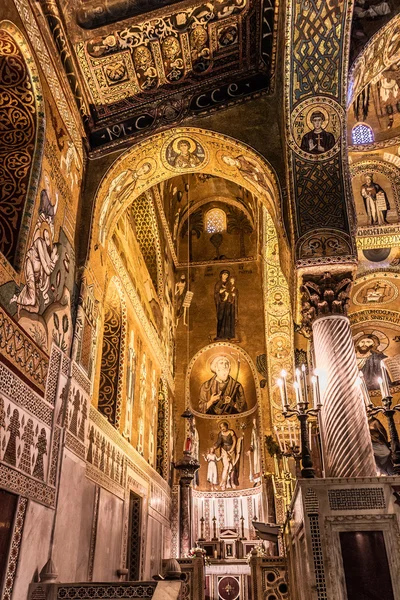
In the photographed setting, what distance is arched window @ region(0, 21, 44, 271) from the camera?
5965 mm

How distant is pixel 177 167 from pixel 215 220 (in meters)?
9.33

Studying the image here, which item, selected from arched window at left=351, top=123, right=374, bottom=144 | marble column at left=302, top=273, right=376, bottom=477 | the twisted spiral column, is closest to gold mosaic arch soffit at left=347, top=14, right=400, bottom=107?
arched window at left=351, top=123, right=374, bottom=144

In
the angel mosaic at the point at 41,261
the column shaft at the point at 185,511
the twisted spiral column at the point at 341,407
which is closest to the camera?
the angel mosaic at the point at 41,261

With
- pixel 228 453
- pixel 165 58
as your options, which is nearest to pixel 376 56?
pixel 165 58

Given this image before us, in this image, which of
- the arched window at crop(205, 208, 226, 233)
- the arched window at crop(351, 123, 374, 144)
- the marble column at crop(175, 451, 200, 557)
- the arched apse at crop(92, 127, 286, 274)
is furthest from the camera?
the arched window at crop(205, 208, 226, 233)

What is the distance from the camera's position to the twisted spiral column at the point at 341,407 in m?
6.09

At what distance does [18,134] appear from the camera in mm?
6512

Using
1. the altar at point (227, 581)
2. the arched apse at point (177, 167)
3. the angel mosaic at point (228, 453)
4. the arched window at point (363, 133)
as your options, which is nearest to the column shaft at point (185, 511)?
the altar at point (227, 581)

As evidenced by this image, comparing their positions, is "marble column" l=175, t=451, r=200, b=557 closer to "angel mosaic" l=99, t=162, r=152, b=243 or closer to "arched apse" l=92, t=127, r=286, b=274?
"arched apse" l=92, t=127, r=286, b=274

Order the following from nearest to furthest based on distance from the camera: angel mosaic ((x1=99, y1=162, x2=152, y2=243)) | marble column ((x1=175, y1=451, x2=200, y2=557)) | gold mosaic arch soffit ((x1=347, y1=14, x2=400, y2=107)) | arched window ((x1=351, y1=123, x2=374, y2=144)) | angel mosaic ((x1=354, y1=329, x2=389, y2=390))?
gold mosaic arch soffit ((x1=347, y1=14, x2=400, y2=107)) → angel mosaic ((x1=99, y1=162, x2=152, y2=243)) → arched window ((x1=351, y1=123, x2=374, y2=144)) → marble column ((x1=175, y1=451, x2=200, y2=557)) → angel mosaic ((x1=354, y1=329, x2=389, y2=390))

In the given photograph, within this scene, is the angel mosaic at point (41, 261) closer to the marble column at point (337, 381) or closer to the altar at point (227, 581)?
the marble column at point (337, 381)

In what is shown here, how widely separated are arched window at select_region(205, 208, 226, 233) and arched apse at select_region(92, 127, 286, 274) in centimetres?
900

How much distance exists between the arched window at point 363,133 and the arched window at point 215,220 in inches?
280

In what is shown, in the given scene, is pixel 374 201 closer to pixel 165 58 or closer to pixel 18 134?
pixel 165 58
